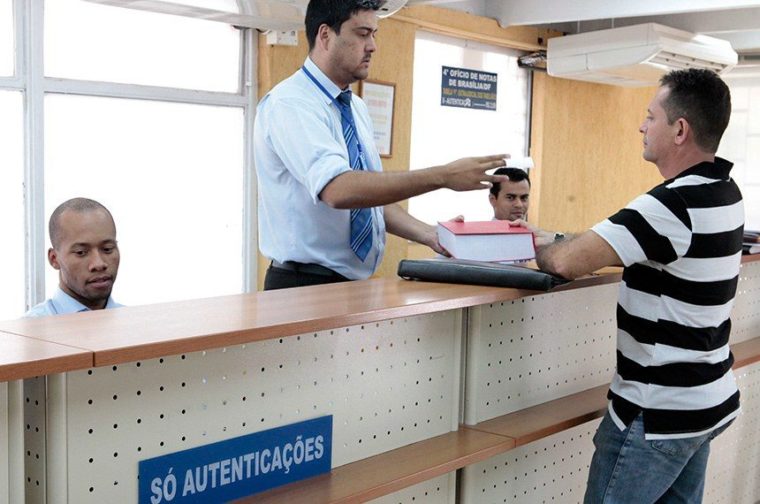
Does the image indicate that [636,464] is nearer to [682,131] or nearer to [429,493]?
[429,493]

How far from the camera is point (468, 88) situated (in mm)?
6246

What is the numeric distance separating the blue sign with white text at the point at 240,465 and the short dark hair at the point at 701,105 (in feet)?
3.54

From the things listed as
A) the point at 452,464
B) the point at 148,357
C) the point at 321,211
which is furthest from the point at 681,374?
the point at 148,357

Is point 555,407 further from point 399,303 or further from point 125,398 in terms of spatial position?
point 125,398

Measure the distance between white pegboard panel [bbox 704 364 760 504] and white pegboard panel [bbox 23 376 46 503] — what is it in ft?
8.23

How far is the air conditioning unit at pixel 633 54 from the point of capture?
5.86 metres

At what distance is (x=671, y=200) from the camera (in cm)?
198

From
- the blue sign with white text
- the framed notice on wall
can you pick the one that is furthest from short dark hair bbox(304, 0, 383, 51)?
the framed notice on wall

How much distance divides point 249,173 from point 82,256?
8.24 ft

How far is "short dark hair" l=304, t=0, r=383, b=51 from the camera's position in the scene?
2.29 m

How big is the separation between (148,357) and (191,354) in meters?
0.22

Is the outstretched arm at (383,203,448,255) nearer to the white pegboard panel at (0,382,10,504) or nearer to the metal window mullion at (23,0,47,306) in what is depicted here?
the white pegboard panel at (0,382,10,504)

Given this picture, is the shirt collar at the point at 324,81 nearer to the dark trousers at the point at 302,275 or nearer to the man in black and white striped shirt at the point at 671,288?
the dark trousers at the point at 302,275

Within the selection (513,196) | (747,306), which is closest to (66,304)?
(747,306)
